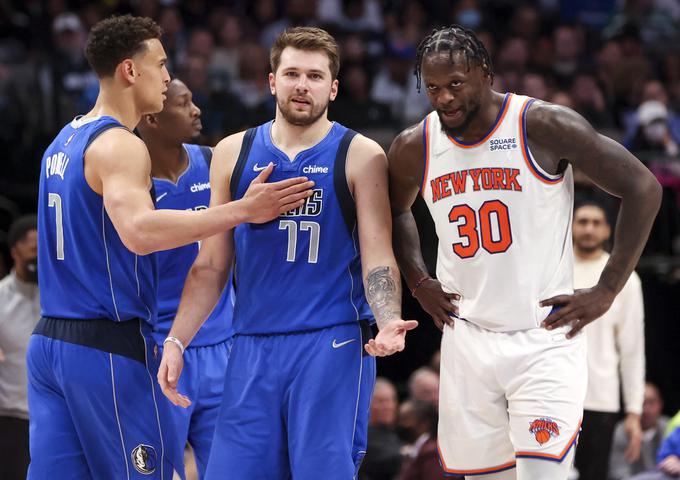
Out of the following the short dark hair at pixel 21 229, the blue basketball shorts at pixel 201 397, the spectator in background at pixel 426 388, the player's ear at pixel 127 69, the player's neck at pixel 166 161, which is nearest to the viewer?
the player's ear at pixel 127 69

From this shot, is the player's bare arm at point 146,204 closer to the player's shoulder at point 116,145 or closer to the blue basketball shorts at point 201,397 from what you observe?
the player's shoulder at point 116,145

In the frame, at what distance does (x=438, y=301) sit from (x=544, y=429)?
31.8 inches

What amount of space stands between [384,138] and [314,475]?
683 centimetres

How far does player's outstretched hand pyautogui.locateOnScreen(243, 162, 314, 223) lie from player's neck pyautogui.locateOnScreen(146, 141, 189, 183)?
1.39 meters

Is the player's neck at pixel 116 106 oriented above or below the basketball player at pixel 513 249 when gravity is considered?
above

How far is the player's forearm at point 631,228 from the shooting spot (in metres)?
4.89

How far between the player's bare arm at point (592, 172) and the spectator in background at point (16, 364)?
4.28 m

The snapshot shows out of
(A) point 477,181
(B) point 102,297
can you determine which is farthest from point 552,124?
(B) point 102,297

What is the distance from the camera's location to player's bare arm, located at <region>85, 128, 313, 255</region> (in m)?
4.75

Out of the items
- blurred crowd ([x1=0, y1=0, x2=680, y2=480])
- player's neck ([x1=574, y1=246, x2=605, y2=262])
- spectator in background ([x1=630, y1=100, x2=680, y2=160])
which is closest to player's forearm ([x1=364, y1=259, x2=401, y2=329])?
player's neck ([x1=574, y1=246, x2=605, y2=262])

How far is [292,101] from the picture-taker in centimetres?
498

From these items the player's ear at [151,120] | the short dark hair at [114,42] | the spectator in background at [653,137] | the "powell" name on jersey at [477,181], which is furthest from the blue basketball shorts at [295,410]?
→ the spectator in background at [653,137]

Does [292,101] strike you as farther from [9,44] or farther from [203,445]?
[9,44]

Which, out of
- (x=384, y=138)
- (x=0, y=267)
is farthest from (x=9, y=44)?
(x=384, y=138)
